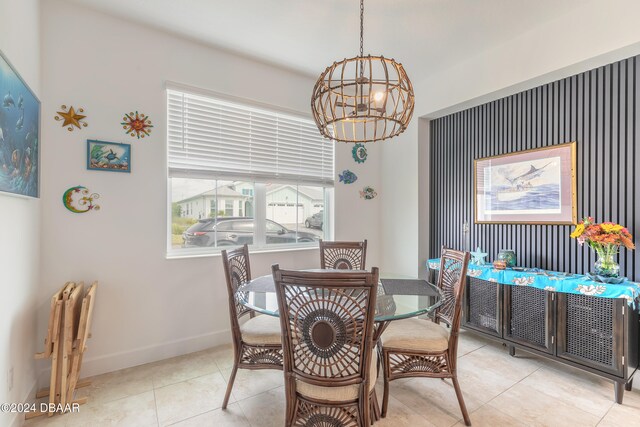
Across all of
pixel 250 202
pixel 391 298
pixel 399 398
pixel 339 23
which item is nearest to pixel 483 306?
pixel 399 398

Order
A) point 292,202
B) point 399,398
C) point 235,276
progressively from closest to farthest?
point 399,398 → point 235,276 → point 292,202

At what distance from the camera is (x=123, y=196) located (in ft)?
7.98

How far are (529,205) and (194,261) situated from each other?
10.4 feet

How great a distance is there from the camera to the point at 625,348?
6.58 feet

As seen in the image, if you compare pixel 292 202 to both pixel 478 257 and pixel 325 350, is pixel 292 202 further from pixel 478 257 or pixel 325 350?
pixel 325 350

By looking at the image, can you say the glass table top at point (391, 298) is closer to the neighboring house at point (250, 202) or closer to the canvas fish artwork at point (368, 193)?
the neighboring house at point (250, 202)

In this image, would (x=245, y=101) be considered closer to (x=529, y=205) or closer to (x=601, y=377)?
(x=529, y=205)

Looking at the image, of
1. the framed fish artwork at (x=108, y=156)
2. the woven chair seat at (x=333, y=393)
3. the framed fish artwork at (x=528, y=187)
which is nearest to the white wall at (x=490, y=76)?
the framed fish artwork at (x=528, y=187)

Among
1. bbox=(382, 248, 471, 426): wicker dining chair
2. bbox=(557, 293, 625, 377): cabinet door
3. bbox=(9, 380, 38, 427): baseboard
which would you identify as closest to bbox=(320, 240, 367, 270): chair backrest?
bbox=(382, 248, 471, 426): wicker dining chair

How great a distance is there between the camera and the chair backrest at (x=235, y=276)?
6.34 ft

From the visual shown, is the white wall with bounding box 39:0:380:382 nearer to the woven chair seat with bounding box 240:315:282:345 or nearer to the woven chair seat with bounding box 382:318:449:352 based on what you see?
the woven chair seat with bounding box 240:315:282:345

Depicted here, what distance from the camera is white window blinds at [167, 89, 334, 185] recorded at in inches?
107

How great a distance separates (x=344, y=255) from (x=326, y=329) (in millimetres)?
1610

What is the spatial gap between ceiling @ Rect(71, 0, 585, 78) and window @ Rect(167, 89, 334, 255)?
57cm
